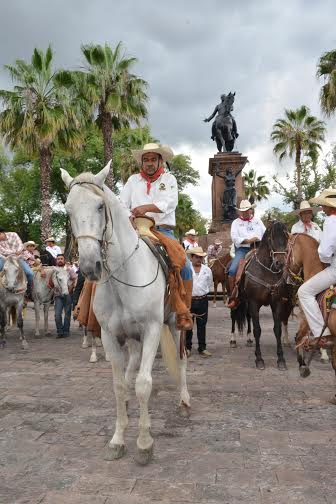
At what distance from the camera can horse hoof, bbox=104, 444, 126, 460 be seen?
4.04 meters

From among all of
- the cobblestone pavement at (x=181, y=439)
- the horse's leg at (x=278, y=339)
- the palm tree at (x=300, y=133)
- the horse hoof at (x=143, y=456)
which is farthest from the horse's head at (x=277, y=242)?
the palm tree at (x=300, y=133)

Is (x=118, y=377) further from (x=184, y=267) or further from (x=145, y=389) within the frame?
(x=184, y=267)

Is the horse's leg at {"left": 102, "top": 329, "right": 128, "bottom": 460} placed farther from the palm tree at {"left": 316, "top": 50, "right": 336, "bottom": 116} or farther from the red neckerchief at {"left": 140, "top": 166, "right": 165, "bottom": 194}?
the palm tree at {"left": 316, "top": 50, "right": 336, "bottom": 116}

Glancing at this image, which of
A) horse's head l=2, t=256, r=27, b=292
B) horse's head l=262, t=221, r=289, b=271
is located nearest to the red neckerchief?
horse's head l=262, t=221, r=289, b=271

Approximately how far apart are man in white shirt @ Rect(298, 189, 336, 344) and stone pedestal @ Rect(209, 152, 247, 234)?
656 inches

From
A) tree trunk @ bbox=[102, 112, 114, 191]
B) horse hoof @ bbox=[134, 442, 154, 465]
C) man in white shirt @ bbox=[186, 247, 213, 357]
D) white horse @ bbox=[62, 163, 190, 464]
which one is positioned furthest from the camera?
tree trunk @ bbox=[102, 112, 114, 191]

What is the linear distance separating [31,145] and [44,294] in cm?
1035

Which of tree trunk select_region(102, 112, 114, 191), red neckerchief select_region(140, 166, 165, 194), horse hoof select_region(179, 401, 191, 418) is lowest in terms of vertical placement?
horse hoof select_region(179, 401, 191, 418)

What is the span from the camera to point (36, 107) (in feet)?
63.8

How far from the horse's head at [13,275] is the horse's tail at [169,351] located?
5833mm

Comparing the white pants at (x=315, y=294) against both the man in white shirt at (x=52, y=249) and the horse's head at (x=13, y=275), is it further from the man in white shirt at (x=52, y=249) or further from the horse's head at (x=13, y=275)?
the man in white shirt at (x=52, y=249)

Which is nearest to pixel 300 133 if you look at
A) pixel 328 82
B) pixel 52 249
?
pixel 328 82

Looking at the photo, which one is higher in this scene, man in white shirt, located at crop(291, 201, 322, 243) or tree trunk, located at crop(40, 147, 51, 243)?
tree trunk, located at crop(40, 147, 51, 243)

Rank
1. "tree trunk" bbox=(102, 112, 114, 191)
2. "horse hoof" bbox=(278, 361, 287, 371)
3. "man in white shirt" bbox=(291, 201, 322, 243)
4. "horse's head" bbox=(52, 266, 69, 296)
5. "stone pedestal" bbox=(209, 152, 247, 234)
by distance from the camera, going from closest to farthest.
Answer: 1. "horse hoof" bbox=(278, 361, 287, 371)
2. "man in white shirt" bbox=(291, 201, 322, 243)
3. "horse's head" bbox=(52, 266, 69, 296)
4. "tree trunk" bbox=(102, 112, 114, 191)
5. "stone pedestal" bbox=(209, 152, 247, 234)
